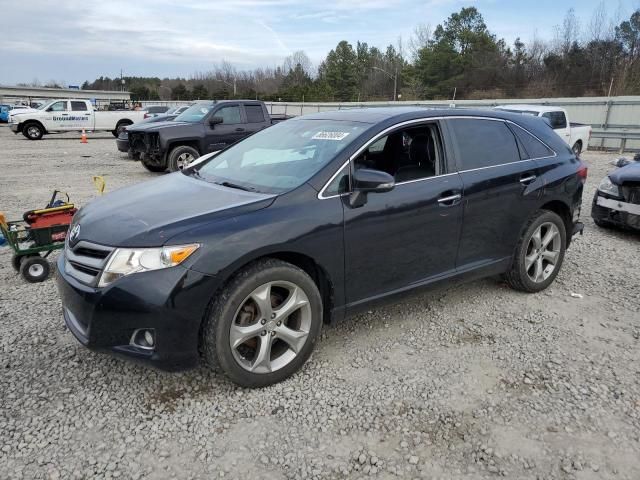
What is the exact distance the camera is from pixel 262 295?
2.87 metres

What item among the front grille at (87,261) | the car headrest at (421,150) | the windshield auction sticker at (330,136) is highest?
the windshield auction sticker at (330,136)

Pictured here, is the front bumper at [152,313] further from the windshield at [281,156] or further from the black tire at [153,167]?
the black tire at [153,167]

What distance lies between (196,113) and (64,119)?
1438 centimetres

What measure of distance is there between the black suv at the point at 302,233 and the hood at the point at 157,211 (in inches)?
0.6

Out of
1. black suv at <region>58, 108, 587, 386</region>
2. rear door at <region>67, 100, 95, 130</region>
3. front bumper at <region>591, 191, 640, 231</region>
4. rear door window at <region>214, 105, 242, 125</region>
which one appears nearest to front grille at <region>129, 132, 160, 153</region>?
rear door window at <region>214, 105, 242, 125</region>

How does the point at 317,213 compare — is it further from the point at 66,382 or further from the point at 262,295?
the point at 66,382

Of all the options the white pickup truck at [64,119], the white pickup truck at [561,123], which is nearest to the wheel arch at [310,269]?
the white pickup truck at [561,123]

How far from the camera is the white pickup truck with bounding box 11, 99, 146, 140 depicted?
74.1ft

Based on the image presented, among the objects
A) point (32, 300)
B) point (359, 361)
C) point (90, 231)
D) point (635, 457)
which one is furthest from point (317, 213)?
point (32, 300)

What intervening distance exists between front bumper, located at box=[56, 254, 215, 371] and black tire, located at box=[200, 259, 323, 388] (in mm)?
71

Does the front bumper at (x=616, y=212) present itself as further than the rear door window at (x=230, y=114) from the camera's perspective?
No

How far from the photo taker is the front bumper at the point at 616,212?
20.6 feet

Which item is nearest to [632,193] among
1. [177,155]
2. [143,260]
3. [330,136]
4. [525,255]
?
[525,255]

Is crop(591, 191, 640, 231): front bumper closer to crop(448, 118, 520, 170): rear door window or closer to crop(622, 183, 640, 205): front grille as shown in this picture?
crop(622, 183, 640, 205): front grille
